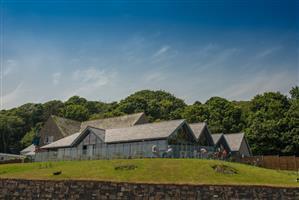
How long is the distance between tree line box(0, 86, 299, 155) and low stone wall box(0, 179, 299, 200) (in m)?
38.0

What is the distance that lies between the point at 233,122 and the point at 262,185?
5162 centimetres

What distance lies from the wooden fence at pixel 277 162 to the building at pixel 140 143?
6392 millimetres

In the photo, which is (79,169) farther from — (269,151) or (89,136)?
(269,151)

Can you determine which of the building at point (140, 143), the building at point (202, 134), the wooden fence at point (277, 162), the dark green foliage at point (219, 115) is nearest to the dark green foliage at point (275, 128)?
the dark green foliage at point (219, 115)

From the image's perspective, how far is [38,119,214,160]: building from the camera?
43375mm

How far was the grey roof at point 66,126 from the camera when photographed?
214 feet

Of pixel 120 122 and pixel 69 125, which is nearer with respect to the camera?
pixel 120 122

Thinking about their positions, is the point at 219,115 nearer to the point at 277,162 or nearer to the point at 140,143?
the point at 277,162

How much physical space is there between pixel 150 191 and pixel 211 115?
53.2m

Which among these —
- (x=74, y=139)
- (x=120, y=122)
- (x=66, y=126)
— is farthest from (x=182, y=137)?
(x=66, y=126)

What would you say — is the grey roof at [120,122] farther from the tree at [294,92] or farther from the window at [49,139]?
the tree at [294,92]

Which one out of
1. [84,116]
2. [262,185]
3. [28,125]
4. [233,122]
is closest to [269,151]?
[233,122]

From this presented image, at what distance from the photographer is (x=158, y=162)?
3638cm

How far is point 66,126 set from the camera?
6712 centimetres
